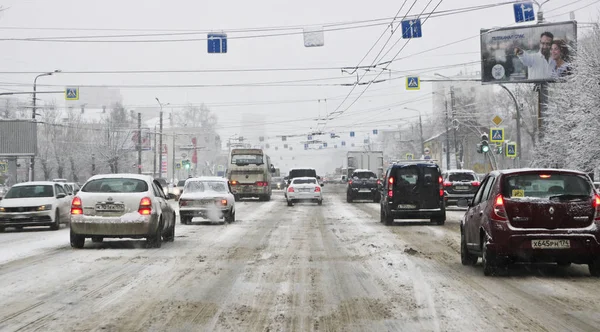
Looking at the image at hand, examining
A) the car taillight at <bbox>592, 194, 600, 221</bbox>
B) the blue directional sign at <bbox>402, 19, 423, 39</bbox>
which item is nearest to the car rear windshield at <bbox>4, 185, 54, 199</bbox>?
the blue directional sign at <bbox>402, 19, 423, 39</bbox>

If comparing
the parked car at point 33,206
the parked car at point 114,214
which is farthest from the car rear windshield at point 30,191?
the parked car at point 114,214

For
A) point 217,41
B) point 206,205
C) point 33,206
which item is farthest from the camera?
point 217,41

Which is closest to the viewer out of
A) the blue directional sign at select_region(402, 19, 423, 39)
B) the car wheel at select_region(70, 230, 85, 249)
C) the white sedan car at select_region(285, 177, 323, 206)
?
the car wheel at select_region(70, 230, 85, 249)

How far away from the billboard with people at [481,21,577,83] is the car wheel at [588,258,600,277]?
3926 cm

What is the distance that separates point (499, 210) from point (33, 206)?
1684 cm

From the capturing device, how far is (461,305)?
30.1ft

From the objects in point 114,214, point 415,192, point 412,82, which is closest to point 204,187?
point 415,192

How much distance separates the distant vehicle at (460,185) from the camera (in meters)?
36.4

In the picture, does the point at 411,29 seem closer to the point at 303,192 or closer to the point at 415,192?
the point at 415,192

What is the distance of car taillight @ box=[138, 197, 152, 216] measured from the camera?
16.8m

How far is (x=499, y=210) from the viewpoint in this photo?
11.8 m

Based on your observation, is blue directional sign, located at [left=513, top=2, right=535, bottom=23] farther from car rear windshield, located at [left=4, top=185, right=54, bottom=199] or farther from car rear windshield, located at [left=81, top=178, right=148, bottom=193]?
car rear windshield, located at [left=81, top=178, right=148, bottom=193]

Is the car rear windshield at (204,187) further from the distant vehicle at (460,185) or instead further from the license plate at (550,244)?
the license plate at (550,244)

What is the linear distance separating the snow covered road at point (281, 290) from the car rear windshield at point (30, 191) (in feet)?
26.3
